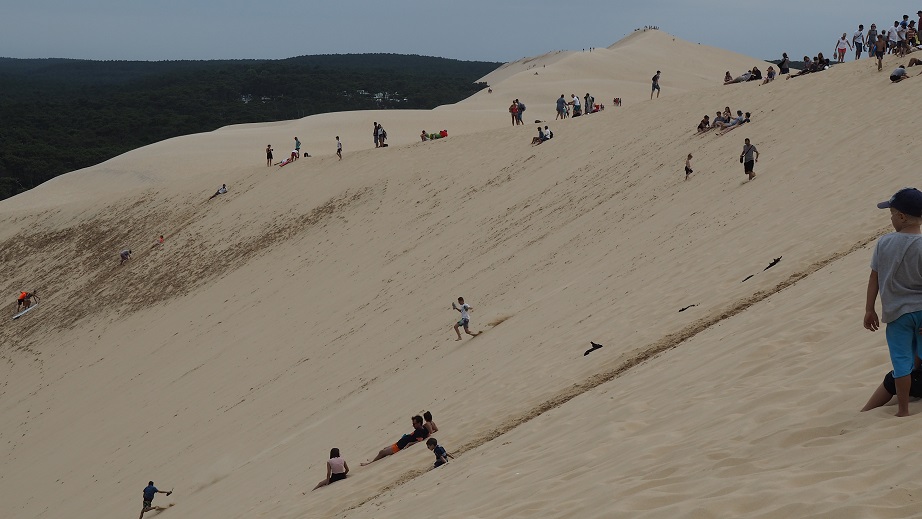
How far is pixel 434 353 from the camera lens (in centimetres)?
1569

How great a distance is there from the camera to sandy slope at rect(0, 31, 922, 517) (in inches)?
244

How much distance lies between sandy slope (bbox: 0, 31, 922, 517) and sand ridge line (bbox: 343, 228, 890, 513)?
2.2 inches

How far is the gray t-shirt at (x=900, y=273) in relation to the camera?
4.94 meters

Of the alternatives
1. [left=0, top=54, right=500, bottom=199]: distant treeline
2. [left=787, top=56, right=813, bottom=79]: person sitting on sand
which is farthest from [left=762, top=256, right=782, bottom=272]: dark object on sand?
[left=0, top=54, right=500, bottom=199]: distant treeline

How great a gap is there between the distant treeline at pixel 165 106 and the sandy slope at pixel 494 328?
132 ft

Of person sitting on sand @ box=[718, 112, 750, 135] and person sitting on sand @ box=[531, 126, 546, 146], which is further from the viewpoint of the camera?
person sitting on sand @ box=[531, 126, 546, 146]

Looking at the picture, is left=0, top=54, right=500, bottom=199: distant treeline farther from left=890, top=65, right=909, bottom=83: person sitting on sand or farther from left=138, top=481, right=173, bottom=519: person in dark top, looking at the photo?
left=890, top=65, right=909, bottom=83: person sitting on sand

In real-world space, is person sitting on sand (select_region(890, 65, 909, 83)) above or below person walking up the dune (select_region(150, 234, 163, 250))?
above

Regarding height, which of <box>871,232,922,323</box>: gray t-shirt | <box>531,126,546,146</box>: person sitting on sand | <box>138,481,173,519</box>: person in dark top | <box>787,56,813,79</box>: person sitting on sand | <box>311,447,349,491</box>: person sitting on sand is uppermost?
<box>787,56,813,79</box>: person sitting on sand

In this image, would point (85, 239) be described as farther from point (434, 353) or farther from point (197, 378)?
point (434, 353)

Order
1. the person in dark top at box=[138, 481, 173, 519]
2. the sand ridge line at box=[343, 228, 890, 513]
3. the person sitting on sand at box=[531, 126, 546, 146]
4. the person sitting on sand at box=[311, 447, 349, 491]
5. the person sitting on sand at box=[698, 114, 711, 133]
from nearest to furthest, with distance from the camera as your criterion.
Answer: the sand ridge line at box=[343, 228, 890, 513] → the person sitting on sand at box=[311, 447, 349, 491] → the person in dark top at box=[138, 481, 173, 519] → the person sitting on sand at box=[698, 114, 711, 133] → the person sitting on sand at box=[531, 126, 546, 146]

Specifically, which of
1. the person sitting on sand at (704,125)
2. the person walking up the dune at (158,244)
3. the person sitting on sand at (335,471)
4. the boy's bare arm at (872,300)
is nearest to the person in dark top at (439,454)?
the person sitting on sand at (335,471)

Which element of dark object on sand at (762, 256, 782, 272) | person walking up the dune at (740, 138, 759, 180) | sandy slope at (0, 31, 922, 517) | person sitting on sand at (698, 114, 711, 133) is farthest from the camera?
person sitting on sand at (698, 114, 711, 133)

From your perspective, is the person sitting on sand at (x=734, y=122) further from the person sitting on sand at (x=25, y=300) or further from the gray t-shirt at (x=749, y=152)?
the person sitting on sand at (x=25, y=300)
